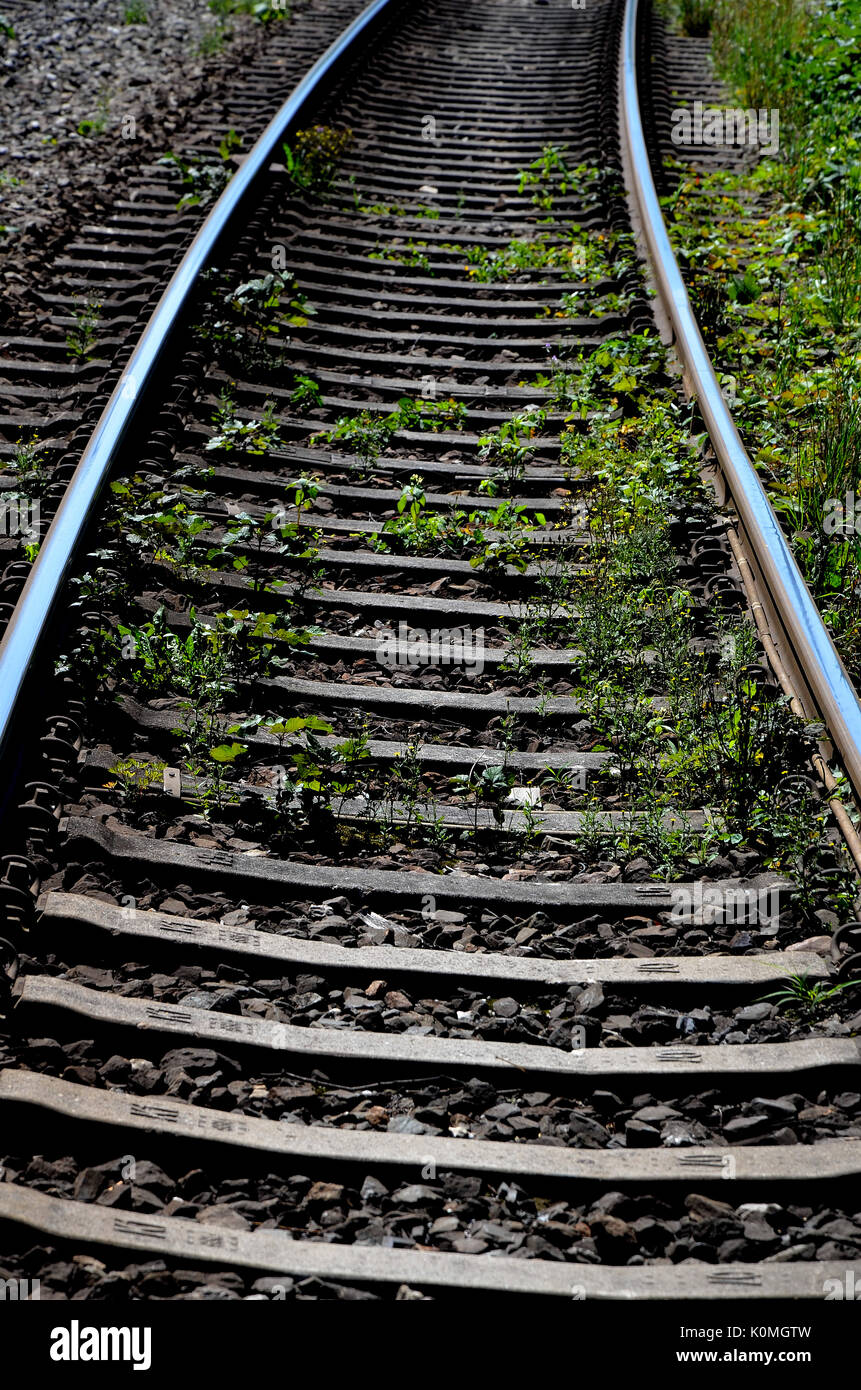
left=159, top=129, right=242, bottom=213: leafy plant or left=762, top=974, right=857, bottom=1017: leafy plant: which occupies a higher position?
left=159, top=129, right=242, bottom=213: leafy plant

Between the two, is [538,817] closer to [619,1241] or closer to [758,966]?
[758,966]

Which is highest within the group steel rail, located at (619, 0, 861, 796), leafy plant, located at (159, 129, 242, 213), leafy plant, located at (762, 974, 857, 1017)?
leafy plant, located at (159, 129, 242, 213)

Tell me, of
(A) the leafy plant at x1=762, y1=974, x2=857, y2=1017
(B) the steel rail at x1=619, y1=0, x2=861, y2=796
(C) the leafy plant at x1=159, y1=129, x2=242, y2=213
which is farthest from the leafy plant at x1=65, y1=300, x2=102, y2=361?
(A) the leafy plant at x1=762, y1=974, x2=857, y2=1017

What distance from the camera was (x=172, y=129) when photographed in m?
7.69

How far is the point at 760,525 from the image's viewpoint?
3.76 meters

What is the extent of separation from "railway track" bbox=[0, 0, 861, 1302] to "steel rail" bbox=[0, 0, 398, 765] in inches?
0.8

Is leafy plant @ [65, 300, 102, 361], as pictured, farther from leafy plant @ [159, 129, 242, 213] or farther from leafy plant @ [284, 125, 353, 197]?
leafy plant @ [284, 125, 353, 197]

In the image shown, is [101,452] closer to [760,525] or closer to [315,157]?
[760,525]

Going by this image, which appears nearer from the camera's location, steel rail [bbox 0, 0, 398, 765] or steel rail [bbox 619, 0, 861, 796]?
steel rail [bbox 619, 0, 861, 796]

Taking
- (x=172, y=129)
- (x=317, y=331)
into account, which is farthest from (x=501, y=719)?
(x=172, y=129)

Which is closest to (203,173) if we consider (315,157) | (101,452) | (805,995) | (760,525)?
(315,157)

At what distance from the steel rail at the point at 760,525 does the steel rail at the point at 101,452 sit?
2060 mm

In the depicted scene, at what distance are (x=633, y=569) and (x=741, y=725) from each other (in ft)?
3.20

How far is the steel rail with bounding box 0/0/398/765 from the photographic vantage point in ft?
10.2
